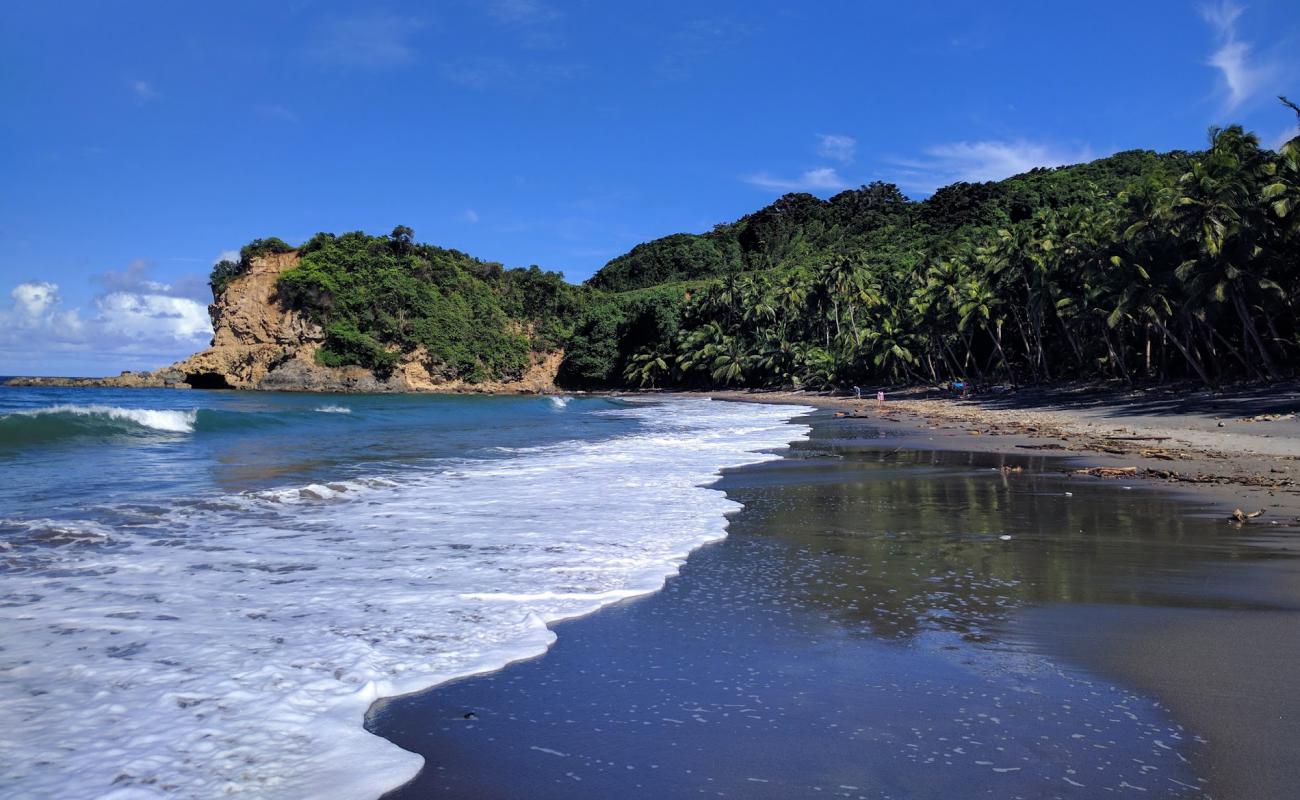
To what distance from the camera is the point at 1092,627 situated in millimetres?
4211

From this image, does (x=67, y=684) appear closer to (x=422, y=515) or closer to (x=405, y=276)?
(x=422, y=515)

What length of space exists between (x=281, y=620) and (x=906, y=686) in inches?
131

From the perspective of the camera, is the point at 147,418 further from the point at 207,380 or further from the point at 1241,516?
the point at 207,380

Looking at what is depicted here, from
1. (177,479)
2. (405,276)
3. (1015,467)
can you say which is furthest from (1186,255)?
(405,276)

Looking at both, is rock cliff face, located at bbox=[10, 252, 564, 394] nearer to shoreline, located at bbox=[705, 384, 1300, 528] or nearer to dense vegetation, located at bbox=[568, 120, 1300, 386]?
dense vegetation, located at bbox=[568, 120, 1300, 386]

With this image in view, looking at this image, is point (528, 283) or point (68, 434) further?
point (528, 283)

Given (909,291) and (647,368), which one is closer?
(909,291)

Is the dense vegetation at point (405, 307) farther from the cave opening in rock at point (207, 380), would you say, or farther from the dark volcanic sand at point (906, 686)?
the dark volcanic sand at point (906, 686)

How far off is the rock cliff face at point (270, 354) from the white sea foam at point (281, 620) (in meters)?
67.7

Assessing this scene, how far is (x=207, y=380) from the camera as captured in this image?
75625 millimetres

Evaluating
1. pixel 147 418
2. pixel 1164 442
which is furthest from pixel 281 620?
pixel 147 418

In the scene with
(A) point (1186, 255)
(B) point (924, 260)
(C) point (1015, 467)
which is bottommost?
(C) point (1015, 467)

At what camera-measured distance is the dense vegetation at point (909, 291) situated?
84.3 feet

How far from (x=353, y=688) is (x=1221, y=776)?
Result: 325 cm
